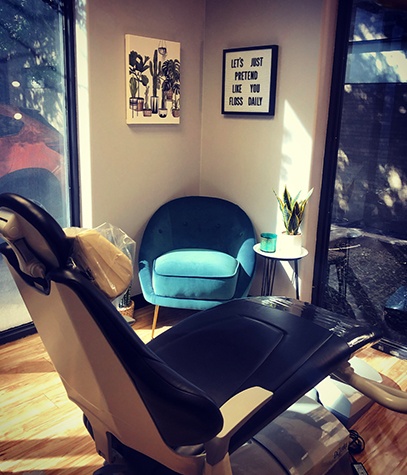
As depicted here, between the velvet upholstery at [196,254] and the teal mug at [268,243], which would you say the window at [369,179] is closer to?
the teal mug at [268,243]

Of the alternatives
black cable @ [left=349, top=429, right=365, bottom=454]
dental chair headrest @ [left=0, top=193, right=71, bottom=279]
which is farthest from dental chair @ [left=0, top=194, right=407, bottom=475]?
black cable @ [left=349, top=429, right=365, bottom=454]

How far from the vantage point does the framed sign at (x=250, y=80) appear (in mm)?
3242

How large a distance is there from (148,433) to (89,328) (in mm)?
330

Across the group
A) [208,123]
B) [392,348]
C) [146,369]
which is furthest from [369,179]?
[146,369]

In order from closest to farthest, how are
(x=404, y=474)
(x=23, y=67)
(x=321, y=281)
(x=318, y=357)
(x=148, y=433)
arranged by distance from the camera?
(x=148, y=433) → (x=318, y=357) → (x=404, y=474) → (x=23, y=67) → (x=321, y=281)

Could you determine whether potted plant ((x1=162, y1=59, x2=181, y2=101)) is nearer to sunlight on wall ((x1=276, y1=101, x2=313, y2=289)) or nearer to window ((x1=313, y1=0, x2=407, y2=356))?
sunlight on wall ((x1=276, y1=101, x2=313, y2=289))

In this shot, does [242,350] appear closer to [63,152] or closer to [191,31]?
[63,152]

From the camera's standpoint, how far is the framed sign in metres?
3.24

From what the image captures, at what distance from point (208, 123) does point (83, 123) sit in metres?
1.02

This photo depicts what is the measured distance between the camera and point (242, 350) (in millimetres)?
1802

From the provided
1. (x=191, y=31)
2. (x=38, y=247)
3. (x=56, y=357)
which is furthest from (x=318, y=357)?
(x=191, y=31)

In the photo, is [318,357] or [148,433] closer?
[148,433]

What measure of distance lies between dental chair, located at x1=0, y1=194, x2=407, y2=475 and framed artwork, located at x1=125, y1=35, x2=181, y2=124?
189cm

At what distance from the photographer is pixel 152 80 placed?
10.8ft
